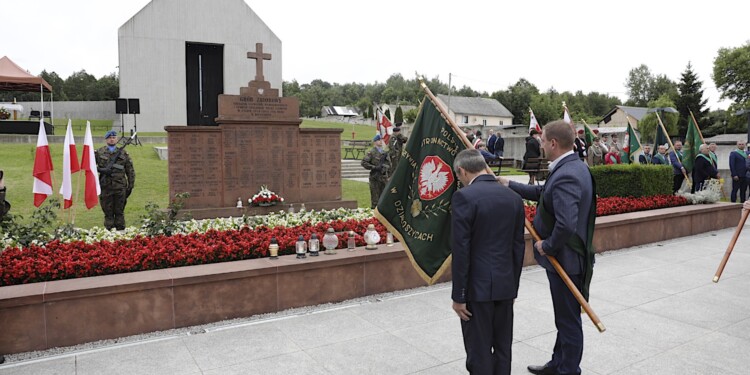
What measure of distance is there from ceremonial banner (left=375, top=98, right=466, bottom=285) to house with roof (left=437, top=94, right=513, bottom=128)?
76.3 m

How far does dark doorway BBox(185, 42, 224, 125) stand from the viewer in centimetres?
3456

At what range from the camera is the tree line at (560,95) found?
57.1m

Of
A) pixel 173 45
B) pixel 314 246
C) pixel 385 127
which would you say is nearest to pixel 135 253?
pixel 314 246

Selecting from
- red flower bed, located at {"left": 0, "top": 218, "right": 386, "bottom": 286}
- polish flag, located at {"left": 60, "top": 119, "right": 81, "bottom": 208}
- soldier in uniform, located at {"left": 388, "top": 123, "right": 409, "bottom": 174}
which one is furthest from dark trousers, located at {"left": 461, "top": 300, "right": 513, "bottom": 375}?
soldier in uniform, located at {"left": 388, "top": 123, "right": 409, "bottom": 174}

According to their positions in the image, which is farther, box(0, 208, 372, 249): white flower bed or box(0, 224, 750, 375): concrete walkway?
box(0, 208, 372, 249): white flower bed

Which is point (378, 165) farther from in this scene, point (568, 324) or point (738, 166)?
point (738, 166)

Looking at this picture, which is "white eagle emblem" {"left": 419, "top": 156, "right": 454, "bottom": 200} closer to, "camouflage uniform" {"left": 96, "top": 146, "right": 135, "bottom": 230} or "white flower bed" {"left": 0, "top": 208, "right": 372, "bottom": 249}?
"white flower bed" {"left": 0, "top": 208, "right": 372, "bottom": 249}

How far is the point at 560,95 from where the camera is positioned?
90.2 m

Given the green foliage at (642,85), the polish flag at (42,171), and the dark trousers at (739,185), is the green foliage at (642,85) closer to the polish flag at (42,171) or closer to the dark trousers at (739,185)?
the dark trousers at (739,185)

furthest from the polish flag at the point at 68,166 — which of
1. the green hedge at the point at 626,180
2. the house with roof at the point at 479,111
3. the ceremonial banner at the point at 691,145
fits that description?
the house with roof at the point at 479,111

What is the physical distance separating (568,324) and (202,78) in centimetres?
3525

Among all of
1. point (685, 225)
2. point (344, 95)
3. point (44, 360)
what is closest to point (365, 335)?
point (44, 360)

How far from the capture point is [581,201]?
3838 millimetres

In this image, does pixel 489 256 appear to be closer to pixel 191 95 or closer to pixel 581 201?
pixel 581 201
